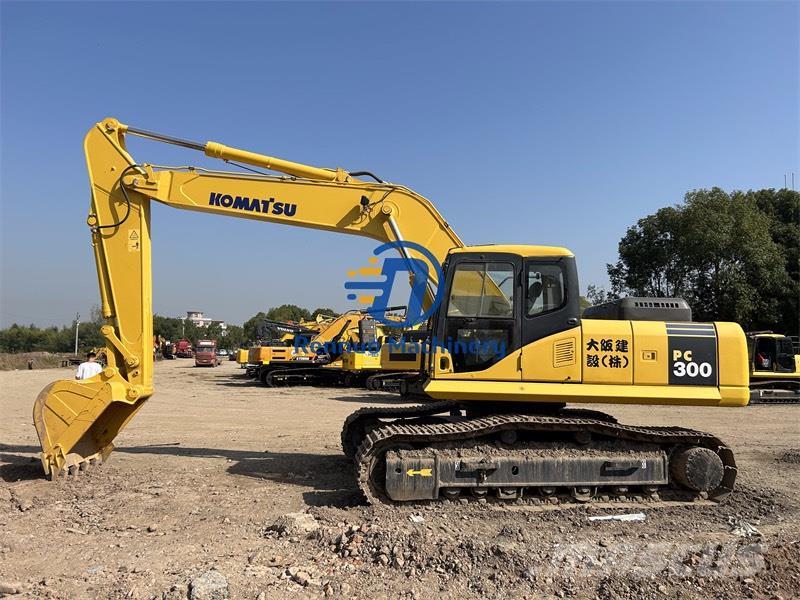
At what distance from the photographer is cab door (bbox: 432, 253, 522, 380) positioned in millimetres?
6309

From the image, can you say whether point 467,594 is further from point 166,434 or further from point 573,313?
point 166,434

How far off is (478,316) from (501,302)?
31 centimetres

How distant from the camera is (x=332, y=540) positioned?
5.02 m

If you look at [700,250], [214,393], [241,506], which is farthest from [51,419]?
[700,250]

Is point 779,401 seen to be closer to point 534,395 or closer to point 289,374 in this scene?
point 534,395

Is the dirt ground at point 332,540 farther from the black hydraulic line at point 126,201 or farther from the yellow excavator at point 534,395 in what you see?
the black hydraulic line at point 126,201

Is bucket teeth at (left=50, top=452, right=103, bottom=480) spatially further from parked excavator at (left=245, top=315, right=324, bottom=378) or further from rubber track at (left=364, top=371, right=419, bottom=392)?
parked excavator at (left=245, top=315, right=324, bottom=378)

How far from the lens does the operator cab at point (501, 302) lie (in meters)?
6.32

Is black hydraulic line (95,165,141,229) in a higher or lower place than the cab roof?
higher

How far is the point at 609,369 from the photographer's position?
6289 mm

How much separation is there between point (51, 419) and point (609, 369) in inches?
264

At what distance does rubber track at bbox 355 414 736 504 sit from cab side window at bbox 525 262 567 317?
4.05 ft

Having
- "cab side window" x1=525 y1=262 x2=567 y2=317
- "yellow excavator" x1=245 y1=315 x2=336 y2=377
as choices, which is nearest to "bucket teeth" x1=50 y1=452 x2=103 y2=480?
"cab side window" x1=525 y1=262 x2=567 y2=317

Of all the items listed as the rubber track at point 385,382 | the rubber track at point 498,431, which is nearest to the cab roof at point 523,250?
the rubber track at point 498,431
